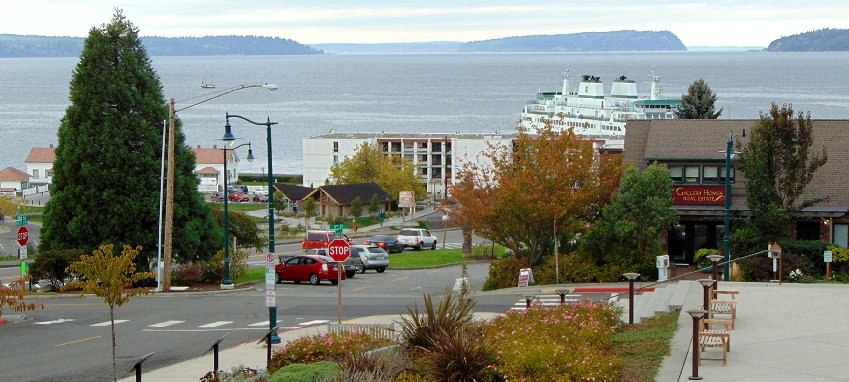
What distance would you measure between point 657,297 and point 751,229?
10854 millimetres

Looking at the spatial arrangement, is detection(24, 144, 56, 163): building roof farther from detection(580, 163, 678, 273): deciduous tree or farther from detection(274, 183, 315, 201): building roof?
detection(580, 163, 678, 273): deciduous tree

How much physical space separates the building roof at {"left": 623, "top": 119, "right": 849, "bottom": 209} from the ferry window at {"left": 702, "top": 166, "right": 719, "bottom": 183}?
1.59 feet

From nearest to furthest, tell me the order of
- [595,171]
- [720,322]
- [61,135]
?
[720,322] < [595,171] < [61,135]

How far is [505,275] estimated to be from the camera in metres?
41.1

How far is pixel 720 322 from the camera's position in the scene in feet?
68.5

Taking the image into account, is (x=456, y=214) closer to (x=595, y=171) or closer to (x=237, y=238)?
(x=595, y=171)

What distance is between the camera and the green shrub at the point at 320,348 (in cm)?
2051

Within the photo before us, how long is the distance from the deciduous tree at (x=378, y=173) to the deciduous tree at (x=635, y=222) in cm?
5695

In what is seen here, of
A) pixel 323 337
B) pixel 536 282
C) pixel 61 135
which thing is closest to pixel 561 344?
pixel 323 337

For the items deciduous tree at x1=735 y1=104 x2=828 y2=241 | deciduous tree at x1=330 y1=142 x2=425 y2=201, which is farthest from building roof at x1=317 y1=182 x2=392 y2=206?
deciduous tree at x1=735 y1=104 x2=828 y2=241

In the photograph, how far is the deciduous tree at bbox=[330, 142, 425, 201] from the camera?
96.8m

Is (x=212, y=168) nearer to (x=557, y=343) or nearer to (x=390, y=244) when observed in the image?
(x=390, y=244)

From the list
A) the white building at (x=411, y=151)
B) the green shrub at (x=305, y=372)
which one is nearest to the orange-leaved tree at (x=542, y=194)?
the green shrub at (x=305, y=372)

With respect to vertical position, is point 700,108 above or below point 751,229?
above
